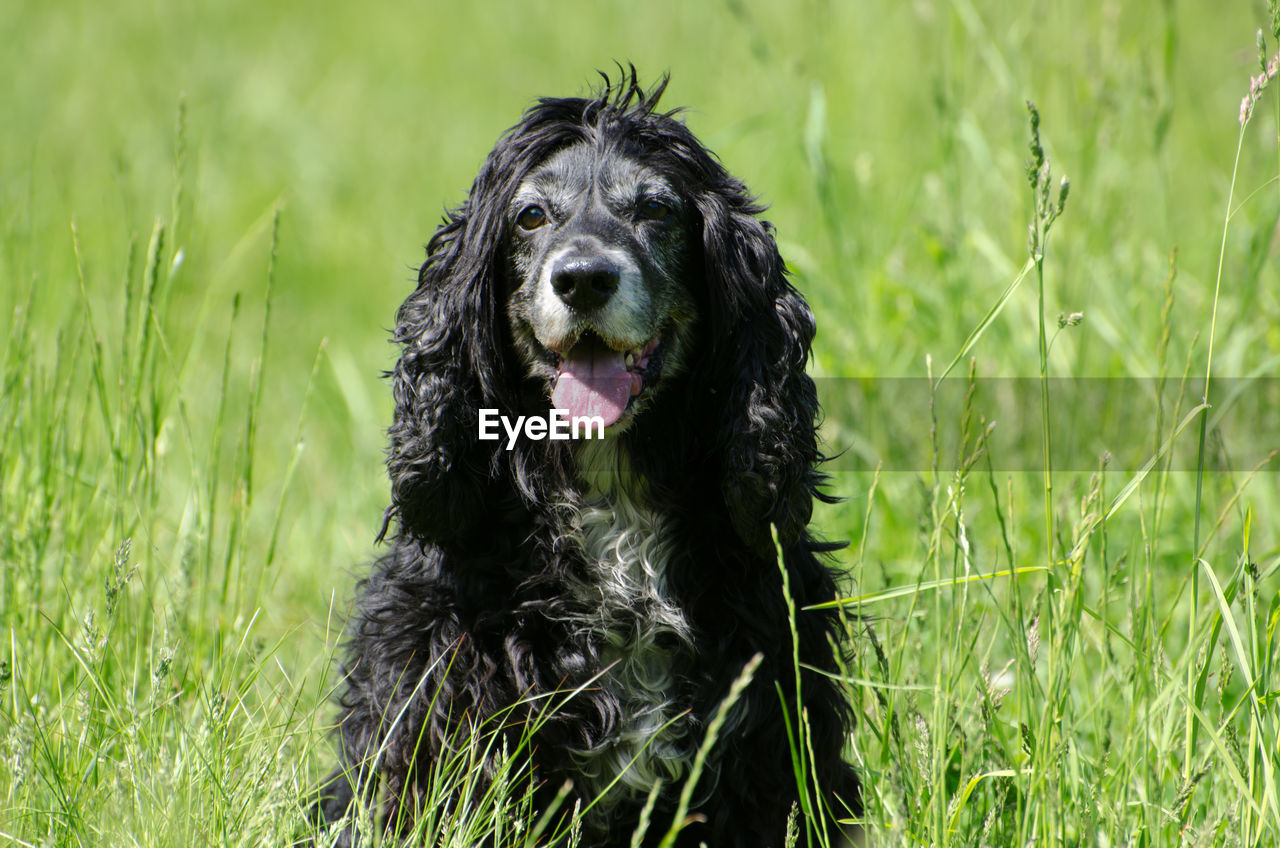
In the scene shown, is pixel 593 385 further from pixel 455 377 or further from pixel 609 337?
pixel 455 377

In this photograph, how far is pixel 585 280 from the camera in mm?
2980

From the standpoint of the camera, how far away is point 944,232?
18.0 feet

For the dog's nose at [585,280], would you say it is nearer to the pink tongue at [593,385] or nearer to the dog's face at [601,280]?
the dog's face at [601,280]

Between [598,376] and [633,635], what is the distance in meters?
0.65

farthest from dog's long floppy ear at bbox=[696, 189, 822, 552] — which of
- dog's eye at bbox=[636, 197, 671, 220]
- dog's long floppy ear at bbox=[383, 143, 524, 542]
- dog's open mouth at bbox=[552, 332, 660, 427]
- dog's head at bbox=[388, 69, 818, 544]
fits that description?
dog's long floppy ear at bbox=[383, 143, 524, 542]

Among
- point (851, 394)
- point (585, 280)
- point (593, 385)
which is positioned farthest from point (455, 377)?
point (851, 394)

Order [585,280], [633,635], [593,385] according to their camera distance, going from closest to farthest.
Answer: [585,280]
[593,385]
[633,635]

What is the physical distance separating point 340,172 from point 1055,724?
325 inches

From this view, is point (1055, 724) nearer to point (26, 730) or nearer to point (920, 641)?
point (920, 641)

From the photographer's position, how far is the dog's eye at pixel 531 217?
129 inches

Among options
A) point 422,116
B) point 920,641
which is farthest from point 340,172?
point 920,641

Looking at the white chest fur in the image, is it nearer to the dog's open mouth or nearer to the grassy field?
the dog's open mouth

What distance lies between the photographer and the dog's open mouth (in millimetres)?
3105

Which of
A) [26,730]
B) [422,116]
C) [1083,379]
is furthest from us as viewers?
[422,116]
